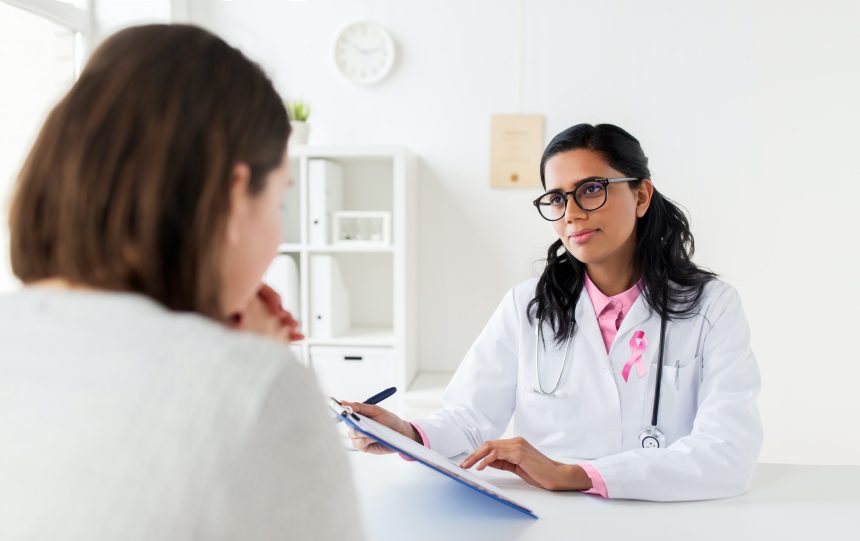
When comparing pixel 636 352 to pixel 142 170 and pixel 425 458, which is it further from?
pixel 142 170

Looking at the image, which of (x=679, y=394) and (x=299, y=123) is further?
(x=299, y=123)

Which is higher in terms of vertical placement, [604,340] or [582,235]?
[582,235]

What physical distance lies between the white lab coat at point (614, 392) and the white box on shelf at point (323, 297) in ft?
3.61

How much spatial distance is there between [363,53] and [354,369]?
4.32ft

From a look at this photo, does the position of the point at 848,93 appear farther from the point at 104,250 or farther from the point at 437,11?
the point at 104,250

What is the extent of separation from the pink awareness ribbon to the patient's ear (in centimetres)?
119

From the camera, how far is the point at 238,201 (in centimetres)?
59

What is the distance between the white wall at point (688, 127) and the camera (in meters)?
2.75

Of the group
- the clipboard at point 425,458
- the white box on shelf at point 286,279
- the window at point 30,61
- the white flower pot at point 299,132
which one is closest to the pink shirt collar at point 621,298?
the clipboard at point 425,458

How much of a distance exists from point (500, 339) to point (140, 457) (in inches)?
51.2

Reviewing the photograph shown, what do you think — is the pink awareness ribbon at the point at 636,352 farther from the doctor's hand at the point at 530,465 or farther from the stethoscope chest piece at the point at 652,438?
the doctor's hand at the point at 530,465

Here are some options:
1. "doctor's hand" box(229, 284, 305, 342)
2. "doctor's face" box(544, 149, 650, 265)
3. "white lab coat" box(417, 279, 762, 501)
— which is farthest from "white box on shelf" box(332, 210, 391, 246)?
"doctor's hand" box(229, 284, 305, 342)

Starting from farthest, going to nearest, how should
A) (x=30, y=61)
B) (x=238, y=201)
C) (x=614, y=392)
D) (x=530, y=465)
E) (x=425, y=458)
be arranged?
(x=30, y=61) < (x=614, y=392) < (x=530, y=465) < (x=425, y=458) < (x=238, y=201)

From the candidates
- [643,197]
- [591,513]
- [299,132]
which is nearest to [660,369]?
[643,197]
